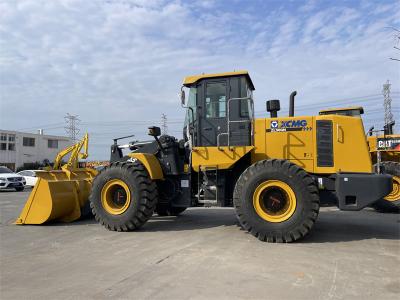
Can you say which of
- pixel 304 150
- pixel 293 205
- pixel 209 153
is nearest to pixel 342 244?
pixel 293 205

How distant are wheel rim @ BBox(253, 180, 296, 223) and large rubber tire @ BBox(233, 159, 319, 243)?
66 mm

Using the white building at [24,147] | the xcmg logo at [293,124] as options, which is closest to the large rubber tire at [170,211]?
the xcmg logo at [293,124]

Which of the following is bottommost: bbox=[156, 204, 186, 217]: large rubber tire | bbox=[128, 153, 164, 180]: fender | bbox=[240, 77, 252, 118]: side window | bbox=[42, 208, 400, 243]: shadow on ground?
bbox=[42, 208, 400, 243]: shadow on ground

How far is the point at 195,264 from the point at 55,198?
5.08m

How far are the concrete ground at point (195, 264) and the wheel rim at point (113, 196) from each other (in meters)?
0.58

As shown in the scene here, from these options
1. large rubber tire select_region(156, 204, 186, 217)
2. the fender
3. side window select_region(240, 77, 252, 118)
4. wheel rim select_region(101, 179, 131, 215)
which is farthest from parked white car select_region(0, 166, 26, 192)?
side window select_region(240, 77, 252, 118)

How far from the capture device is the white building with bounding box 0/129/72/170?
57.6 meters

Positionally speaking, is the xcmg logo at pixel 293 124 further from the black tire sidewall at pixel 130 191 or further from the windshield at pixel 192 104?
the black tire sidewall at pixel 130 191

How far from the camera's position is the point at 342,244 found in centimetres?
759

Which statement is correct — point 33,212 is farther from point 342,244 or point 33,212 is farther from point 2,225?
point 342,244

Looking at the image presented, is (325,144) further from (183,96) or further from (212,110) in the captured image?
(183,96)

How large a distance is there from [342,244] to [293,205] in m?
1.12

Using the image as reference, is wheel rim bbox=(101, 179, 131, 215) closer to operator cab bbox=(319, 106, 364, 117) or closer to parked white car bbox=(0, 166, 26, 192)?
operator cab bbox=(319, 106, 364, 117)

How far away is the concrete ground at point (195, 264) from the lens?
16.3 feet
